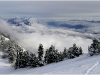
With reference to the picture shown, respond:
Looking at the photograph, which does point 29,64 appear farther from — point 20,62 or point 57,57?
point 57,57

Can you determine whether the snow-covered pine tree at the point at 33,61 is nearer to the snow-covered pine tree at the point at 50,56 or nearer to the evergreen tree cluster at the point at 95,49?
the snow-covered pine tree at the point at 50,56

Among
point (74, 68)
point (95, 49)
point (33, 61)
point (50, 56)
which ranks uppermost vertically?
point (95, 49)

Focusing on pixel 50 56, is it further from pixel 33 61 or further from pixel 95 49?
pixel 95 49

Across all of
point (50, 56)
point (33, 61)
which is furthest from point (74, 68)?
point (50, 56)

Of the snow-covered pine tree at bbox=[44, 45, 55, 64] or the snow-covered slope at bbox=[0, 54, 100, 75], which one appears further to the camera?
the snow-covered pine tree at bbox=[44, 45, 55, 64]

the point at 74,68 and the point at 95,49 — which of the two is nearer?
the point at 74,68

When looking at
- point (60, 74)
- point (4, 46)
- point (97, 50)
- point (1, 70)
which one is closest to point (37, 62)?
point (1, 70)

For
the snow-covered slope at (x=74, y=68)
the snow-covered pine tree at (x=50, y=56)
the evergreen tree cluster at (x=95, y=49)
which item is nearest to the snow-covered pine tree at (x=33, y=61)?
the snow-covered pine tree at (x=50, y=56)

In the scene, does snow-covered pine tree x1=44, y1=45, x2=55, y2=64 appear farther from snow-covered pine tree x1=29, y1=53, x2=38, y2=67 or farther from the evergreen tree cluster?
the evergreen tree cluster

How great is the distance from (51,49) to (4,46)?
72.8 metres

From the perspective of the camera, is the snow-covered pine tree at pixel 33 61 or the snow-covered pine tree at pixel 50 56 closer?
the snow-covered pine tree at pixel 33 61

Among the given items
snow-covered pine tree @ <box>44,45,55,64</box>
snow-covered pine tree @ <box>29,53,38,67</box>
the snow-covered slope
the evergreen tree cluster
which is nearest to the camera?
the snow-covered slope

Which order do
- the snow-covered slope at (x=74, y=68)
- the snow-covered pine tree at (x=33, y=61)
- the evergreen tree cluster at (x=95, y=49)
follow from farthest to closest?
the evergreen tree cluster at (x=95, y=49) < the snow-covered pine tree at (x=33, y=61) < the snow-covered slope at (x=74, y=68)

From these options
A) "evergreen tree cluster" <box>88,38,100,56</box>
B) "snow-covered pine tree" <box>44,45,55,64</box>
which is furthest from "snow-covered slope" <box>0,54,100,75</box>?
"snow-covered pine tree" <box>44,45,55,64</box>
